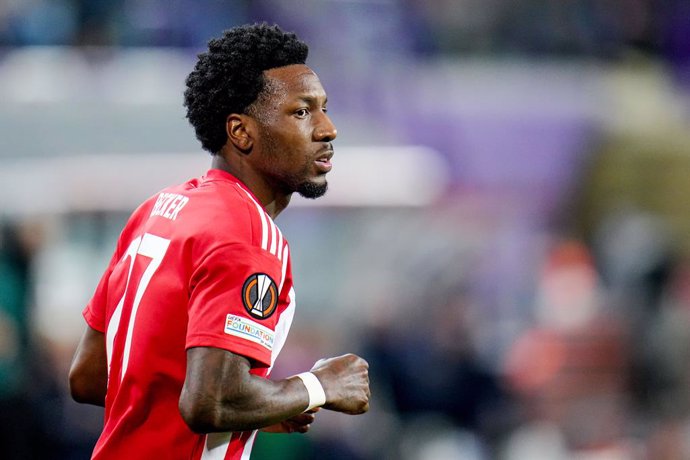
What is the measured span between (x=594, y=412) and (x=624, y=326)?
1.76 m

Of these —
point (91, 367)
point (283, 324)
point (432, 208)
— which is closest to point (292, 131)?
point (283, 324)

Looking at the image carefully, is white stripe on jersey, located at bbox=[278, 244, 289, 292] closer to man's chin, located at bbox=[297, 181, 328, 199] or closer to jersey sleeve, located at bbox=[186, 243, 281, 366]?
jersey sleeve, located at bbox=[186, 243, 281, 366]

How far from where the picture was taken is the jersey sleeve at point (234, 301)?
288cm

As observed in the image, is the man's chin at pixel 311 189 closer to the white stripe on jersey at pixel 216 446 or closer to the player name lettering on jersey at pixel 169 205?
the player name lettering on jersey at pixel 169 205

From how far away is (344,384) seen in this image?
3176 mm

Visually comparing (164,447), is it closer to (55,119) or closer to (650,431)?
(650,431)

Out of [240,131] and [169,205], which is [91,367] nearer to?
[169,205]

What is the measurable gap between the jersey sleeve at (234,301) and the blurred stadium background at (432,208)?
12.4ft

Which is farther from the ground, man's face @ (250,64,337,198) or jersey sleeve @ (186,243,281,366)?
man's face @ (250,64,337,198)

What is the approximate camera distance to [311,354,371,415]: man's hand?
3.14 metres

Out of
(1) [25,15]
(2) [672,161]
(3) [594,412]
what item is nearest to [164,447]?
(3) [594,412]

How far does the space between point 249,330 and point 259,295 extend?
10 cm

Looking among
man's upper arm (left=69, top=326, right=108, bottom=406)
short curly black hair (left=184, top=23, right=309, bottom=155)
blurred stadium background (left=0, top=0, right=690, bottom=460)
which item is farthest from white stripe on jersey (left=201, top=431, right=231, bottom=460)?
blurred stadium background (left=0, top=0, right=690, bottom=460)

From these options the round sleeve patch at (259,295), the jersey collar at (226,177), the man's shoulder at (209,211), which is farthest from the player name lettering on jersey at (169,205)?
the round sleeve patch at (259,295)
